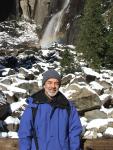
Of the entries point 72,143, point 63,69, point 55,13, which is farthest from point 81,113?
point 55,13

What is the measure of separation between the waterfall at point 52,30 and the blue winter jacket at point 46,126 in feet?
118

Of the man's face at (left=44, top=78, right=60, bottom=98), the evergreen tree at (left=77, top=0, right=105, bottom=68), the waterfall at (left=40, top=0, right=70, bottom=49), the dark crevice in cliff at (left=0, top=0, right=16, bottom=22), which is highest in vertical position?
the dark crevice in cliff at (left=0, top=0, right=16, bottom=22)

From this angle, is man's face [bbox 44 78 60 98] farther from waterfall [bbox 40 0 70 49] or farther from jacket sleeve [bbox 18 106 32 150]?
waterfall [bbox 40 0 70 49]

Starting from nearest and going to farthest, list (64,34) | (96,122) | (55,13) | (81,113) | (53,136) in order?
(53,136)
(96,122)
(81,113)
(64,34)
(55,13)

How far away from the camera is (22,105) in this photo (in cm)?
1524

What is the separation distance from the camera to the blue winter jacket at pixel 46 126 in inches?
180

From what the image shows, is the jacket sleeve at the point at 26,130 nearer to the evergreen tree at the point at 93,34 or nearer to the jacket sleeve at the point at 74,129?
the jacket sleeve at the point at 74,129

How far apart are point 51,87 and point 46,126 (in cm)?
40

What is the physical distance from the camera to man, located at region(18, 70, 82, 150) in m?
4.57

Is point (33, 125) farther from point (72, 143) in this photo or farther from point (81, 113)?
point (81, 113)

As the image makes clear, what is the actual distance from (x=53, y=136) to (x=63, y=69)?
1867 centimetres

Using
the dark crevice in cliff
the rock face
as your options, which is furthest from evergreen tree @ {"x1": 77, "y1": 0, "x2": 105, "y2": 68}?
the dark crevice in cliff

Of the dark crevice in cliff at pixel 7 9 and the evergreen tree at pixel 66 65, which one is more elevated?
the dark crevice in cliff at pixel 7 9

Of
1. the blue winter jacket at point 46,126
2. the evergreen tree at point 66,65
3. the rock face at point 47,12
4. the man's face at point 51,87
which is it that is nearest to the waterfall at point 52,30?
the rock face at point 47,12
